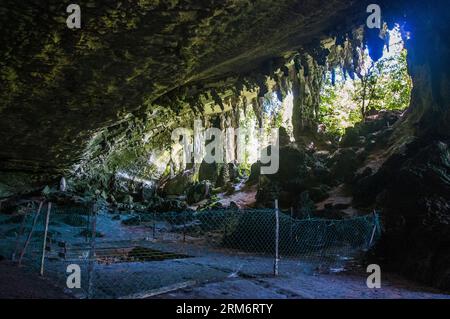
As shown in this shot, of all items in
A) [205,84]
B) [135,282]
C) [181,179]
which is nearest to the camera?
[135,282]

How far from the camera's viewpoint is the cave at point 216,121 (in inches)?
298

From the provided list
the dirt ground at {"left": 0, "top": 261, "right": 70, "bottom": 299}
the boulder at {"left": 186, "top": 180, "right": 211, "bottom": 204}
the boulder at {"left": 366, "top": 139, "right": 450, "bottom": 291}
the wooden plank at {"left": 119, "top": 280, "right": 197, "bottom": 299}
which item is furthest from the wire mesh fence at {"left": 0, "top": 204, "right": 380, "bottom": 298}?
the boulder at {"left": 186, "top": 180, "right": 211, "bottom": 204}

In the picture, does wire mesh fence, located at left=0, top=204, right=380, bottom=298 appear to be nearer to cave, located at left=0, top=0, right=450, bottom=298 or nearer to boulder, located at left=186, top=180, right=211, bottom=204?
cave, located at left=0, top=0, right=450, bottom=298

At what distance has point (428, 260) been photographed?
8062 millimetres

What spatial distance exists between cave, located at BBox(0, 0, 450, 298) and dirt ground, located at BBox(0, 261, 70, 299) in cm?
72

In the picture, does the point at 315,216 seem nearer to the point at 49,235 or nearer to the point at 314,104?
the point at 49,235

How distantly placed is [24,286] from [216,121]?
1860cm

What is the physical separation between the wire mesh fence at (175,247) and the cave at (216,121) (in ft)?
0.31

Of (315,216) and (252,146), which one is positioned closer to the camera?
(315,216)

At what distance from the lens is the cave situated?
298 inches

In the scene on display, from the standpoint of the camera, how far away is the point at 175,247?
473 inches
